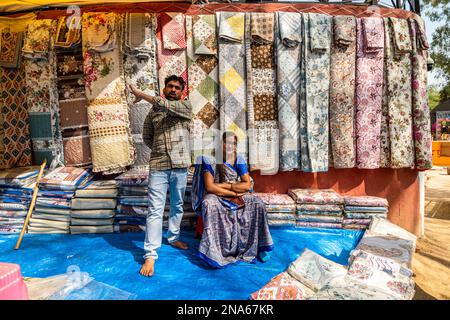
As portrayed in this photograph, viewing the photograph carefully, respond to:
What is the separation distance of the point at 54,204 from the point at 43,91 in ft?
4.66

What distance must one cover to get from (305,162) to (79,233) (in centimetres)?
281

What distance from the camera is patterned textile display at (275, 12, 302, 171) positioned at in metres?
3.83

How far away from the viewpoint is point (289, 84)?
390 centimetres

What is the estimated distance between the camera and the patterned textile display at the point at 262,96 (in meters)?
3.83

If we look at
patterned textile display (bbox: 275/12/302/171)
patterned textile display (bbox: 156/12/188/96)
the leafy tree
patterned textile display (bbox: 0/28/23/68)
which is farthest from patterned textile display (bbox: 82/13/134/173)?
the leafy tree

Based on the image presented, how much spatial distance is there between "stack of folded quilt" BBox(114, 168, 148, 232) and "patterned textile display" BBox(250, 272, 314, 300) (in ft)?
6.01

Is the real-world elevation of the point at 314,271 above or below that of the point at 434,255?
above

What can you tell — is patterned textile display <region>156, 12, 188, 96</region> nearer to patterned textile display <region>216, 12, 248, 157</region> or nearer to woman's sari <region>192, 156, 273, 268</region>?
patterned textile display <region>216, 12, 248, 157</region>

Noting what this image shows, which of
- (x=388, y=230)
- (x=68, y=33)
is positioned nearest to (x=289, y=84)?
(x=388, y=230)

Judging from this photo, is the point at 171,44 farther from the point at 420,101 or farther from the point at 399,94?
the point at 420,101

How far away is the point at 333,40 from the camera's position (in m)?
3.92

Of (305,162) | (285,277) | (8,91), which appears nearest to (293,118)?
(305,162)
